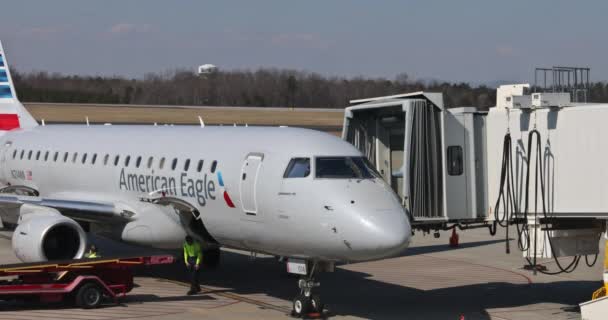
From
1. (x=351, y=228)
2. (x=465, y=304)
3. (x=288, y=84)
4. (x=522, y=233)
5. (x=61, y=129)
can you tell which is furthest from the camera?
(x=288, y=84)

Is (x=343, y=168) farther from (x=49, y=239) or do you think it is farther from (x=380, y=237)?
(x=49, y=239)

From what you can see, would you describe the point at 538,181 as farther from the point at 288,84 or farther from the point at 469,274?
the point at 288,84

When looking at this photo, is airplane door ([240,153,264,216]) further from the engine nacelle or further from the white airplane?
the engine nacelle

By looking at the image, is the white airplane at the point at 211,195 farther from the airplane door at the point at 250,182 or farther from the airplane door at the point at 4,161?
the airplane door at the point at 4,161

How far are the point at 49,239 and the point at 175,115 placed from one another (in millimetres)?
57411

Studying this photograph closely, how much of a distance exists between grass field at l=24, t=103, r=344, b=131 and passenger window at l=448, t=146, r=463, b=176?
49.4 metres

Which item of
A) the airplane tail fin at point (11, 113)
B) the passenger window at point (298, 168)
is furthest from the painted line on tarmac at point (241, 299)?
the airplane tail fin at point (11, 113)

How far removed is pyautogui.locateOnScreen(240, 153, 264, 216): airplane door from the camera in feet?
61.8

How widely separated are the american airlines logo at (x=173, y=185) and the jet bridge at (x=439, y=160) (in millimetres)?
3988

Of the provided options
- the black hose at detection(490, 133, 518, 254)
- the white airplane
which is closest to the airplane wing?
the white airplane

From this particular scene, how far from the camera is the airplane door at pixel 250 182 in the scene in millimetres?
18844

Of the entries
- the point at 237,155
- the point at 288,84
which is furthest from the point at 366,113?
the point at 288,84

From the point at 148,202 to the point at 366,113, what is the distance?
5891 millimetres

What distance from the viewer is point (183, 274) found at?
2456 cm
